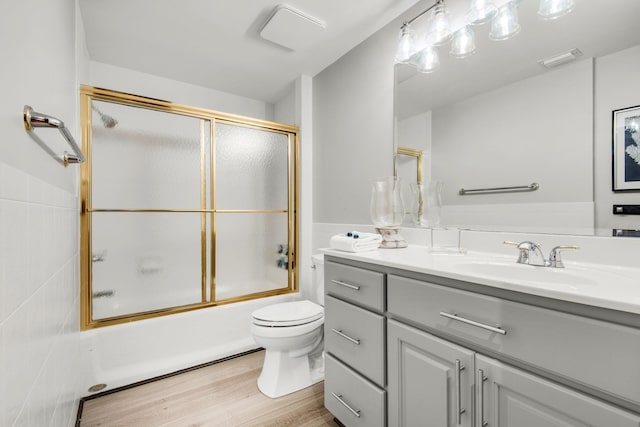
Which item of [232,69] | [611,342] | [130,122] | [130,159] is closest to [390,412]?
[611,342]

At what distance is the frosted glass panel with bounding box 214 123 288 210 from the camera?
2.23 metres

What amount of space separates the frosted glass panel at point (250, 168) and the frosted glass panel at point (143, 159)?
0.18 meters

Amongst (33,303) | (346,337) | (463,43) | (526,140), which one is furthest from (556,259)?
(33,303)

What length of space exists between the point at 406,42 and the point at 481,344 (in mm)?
1603

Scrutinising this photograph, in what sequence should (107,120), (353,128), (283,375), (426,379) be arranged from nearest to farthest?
(426,379)
(283,375)
(107,120)
(353,128)

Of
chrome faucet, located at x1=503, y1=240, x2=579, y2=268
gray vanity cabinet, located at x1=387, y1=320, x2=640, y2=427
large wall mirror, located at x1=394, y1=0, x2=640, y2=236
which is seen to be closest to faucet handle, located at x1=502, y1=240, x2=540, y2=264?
chrome faucet, located at x1=503, y1=240, x2=579, y2=268

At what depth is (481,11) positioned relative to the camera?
134 centimetres

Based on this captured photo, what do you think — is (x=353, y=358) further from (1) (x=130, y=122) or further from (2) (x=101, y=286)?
(1) (x=130, y=122)

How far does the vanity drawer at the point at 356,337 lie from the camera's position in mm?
1123

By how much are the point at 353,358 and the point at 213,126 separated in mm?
1862

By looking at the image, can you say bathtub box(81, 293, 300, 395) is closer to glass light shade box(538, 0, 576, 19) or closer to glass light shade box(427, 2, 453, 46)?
glass light shade box(427, 2, 453, 46)

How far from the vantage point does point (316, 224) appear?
98.4 inches

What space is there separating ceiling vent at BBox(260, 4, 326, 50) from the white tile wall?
1463 millimetres

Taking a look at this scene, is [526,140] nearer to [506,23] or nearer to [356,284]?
[506,23]
